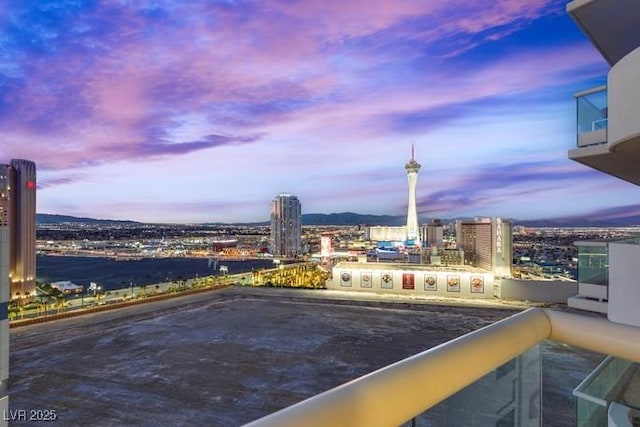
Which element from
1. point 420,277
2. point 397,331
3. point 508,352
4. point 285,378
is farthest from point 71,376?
point 420,277

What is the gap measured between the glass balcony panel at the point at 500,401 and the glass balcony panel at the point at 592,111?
4697 millimetres

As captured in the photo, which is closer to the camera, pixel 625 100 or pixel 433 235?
pixel 625 100

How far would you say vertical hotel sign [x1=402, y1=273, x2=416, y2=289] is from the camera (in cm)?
1507

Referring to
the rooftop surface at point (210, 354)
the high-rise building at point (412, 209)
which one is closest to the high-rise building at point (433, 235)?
the high-rise building at point (412, 209)

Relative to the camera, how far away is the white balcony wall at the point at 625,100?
3160 mm

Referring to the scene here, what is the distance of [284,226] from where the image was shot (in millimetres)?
109625

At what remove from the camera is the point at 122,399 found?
20.3 feet

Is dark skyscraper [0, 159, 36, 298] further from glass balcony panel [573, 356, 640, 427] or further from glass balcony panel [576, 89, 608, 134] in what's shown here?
glass balcony panel [573, 356, 640, 427]

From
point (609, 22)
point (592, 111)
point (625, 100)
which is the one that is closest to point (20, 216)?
point (592, 111)

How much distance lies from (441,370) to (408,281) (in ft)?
48.5

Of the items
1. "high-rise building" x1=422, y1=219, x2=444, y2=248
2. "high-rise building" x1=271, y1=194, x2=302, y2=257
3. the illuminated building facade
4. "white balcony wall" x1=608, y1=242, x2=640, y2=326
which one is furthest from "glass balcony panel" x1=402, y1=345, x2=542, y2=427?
"high-rise building" x1=271, y1=194, x2=302, y2=257

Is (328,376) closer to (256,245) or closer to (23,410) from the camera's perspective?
(23,410)

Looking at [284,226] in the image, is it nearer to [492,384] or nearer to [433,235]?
[433,235]

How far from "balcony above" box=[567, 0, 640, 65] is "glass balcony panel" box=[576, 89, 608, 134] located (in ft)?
3.84
